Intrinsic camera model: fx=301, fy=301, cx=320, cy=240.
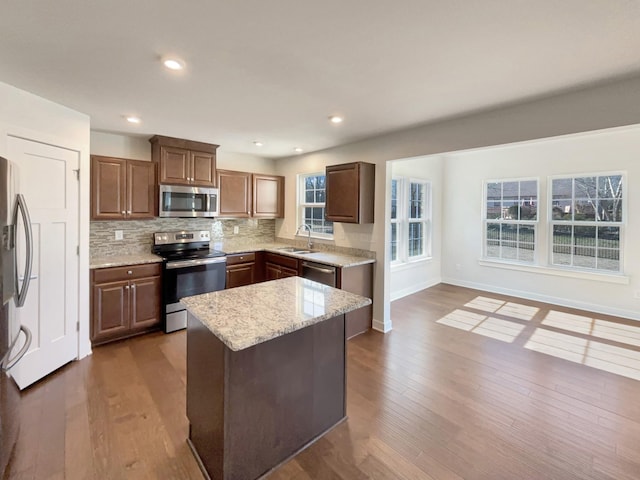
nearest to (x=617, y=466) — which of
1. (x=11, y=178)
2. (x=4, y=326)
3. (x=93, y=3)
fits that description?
(x=4, y=326)

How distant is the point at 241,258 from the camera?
4.44 metres

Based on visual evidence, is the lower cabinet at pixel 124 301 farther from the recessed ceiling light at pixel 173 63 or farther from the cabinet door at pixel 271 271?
the recessed ceiling light at pixel 173 63

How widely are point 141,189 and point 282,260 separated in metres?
2.00

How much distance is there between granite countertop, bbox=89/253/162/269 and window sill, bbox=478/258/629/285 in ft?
18.0

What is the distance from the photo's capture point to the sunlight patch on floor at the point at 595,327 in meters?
3.55

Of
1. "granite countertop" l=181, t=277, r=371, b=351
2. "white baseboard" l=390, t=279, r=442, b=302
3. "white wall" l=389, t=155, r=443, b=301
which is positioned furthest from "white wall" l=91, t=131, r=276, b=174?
"white baseboard" l=390, t=279, r=442, b=302

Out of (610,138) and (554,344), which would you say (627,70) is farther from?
(610,138)

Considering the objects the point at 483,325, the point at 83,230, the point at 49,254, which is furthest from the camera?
the point at 483,325

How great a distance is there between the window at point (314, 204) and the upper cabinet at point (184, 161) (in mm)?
1454

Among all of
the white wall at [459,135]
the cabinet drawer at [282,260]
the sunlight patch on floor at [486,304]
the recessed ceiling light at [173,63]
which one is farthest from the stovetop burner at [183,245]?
the sunlight patch on floor at [486,304]

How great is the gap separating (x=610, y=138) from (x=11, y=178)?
6590 mm

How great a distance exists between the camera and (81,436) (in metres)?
1.95

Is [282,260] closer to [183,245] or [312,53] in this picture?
[183,245]

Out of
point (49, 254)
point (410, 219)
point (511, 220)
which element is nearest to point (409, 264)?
point (410, 219)
